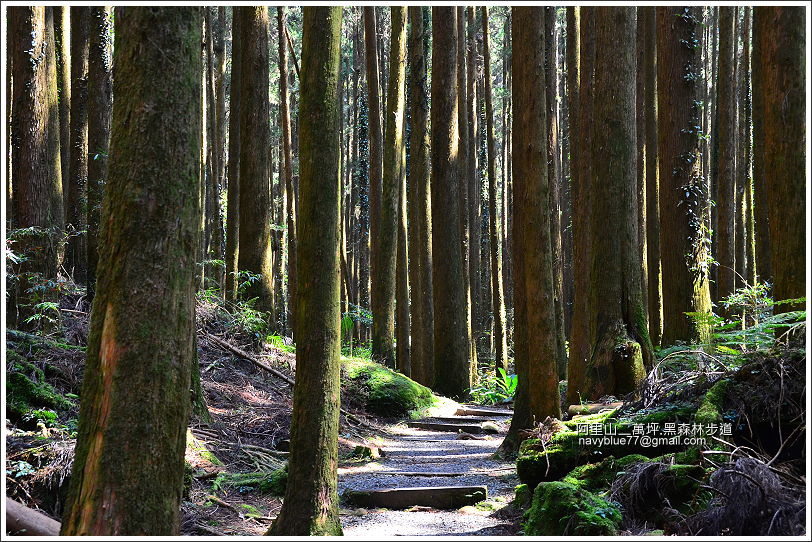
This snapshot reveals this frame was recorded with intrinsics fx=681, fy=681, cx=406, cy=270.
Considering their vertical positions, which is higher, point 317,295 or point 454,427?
point 317,295

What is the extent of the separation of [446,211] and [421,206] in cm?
160

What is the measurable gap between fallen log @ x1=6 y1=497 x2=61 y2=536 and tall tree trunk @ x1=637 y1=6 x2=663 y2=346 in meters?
12.0

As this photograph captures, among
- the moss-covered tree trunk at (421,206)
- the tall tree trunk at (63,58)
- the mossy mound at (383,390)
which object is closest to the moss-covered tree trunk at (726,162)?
the moss-covered tree trunk at (421,206)

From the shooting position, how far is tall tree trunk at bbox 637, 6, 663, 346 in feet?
45.2

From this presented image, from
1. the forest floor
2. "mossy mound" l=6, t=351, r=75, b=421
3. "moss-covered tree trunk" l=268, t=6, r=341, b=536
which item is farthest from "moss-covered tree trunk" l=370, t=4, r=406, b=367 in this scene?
→ "moss-covered tree trunk" l=268, t=6, r=341, b=536

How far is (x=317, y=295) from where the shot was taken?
15.1 ft

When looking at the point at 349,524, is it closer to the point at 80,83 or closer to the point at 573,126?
the point at 80,83

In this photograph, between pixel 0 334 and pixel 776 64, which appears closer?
pixel 0 334

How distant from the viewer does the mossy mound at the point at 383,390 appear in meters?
12.1

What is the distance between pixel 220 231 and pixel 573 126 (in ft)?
43.9

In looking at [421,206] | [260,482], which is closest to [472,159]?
[421,206]

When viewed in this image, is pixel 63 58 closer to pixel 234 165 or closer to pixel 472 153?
pixel 234 165

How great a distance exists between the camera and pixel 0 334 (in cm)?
373

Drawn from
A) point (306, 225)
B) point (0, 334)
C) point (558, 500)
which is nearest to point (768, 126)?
point (558, 500)
